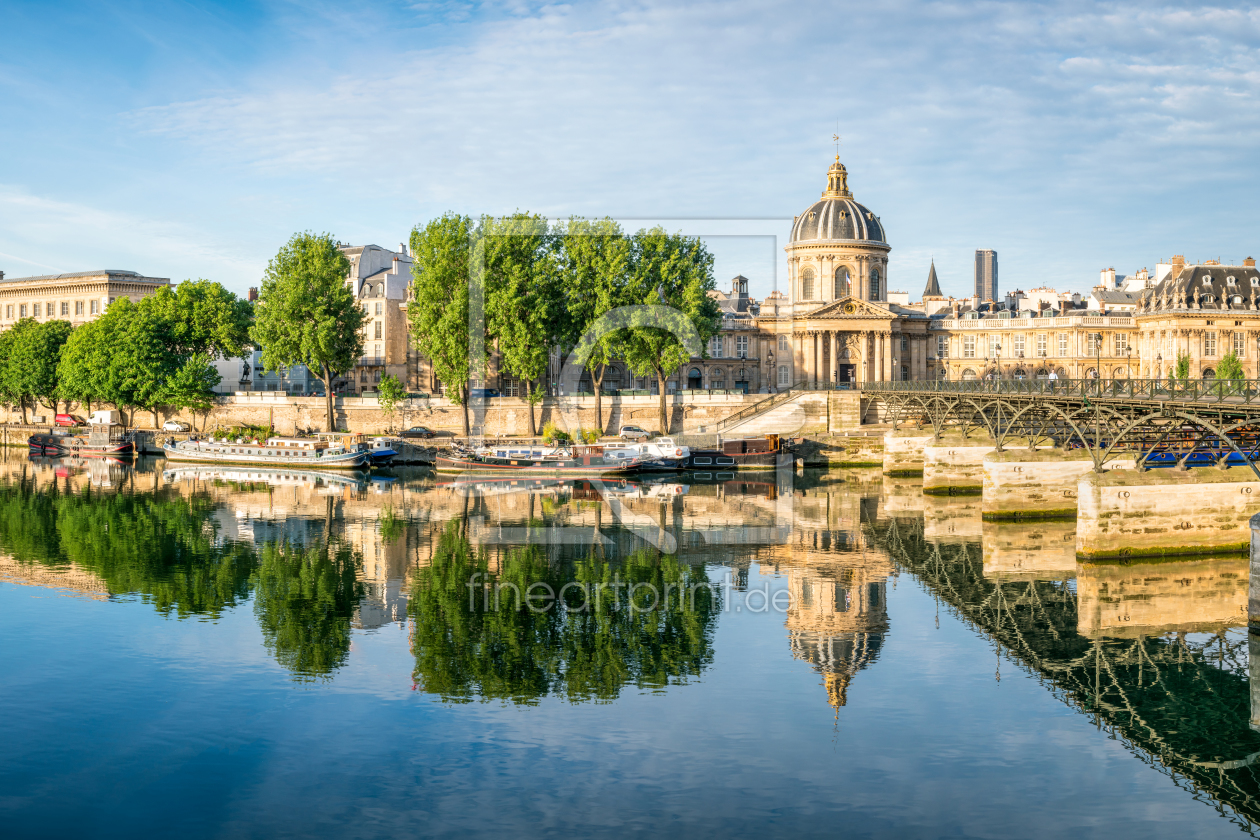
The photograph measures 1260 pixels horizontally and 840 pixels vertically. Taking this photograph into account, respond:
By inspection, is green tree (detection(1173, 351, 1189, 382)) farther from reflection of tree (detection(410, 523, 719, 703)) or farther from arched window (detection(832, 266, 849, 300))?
reflection of tree (detection(410, 523, 719, 703))

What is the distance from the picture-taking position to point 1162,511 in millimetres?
35312

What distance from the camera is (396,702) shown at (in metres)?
23.0

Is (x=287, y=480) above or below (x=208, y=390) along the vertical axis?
below

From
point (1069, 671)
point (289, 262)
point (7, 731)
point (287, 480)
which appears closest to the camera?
point (7, 731)

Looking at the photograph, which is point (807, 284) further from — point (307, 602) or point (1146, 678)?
point (1146, 678)

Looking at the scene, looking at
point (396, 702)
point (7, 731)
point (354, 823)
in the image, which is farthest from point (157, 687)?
point (354, 823)

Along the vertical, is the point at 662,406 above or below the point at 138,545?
above

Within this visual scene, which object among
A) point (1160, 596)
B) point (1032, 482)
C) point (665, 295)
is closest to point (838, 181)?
point (665, 295)

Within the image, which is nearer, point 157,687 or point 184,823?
point 184,823

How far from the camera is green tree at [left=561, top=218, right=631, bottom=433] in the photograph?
78.1 m

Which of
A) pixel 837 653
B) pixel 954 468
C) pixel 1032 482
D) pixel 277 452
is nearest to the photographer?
pixel 837 653

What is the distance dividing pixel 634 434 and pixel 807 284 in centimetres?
3213

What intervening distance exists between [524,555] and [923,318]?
76502 millimetres

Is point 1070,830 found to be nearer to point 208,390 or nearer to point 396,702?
point 396,702
